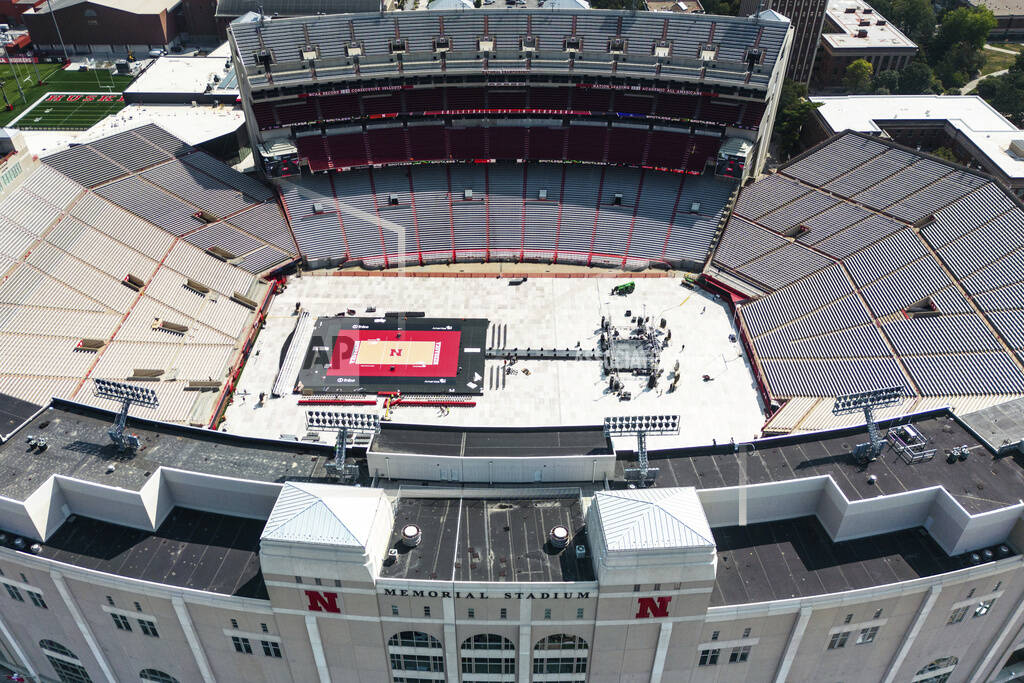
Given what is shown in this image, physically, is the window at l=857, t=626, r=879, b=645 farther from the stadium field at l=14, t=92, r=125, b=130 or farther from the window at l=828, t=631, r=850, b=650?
the stadium field at l=14, t=92, r=125, b=130

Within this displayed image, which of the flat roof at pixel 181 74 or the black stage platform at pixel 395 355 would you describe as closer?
the black stage platform at pixel 395 355

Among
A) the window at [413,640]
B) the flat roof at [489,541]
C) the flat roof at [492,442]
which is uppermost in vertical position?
the flat roof at [492,442]

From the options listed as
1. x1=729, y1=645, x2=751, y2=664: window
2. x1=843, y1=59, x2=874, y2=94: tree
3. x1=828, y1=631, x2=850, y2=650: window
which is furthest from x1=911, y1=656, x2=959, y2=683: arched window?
x1=843, y1=59, x2=874, y2=94: tree

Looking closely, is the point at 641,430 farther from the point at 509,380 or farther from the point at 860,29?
the point at 860,29

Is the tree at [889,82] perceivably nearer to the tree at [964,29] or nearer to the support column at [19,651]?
the tree at [964,29]

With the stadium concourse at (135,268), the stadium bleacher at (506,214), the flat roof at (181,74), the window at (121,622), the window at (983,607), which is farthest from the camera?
the flat roof at (181,74)

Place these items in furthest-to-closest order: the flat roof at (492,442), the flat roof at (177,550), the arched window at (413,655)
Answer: the flat roof at (492,442) → the flat roof at (177,550) → the arched window at (413,655)

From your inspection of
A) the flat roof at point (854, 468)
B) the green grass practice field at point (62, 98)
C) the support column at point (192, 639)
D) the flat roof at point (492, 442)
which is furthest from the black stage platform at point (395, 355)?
the green grass practice field at point (62, 98)
